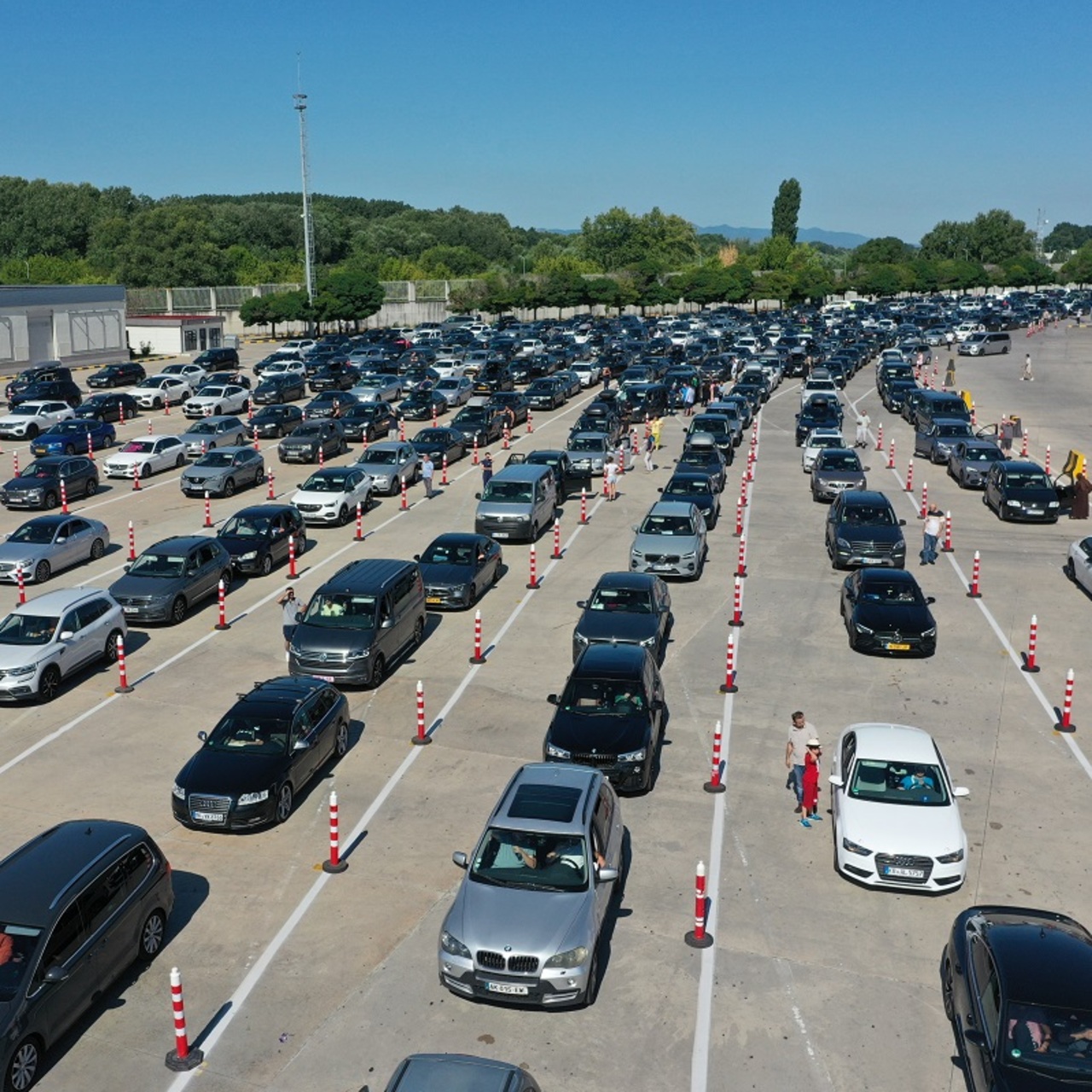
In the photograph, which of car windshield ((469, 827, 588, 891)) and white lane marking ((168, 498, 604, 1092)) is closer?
white lane marking ((168, 498, 604, 1092))

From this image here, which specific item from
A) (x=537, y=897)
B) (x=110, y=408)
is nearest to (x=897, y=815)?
(x=537, y=897)

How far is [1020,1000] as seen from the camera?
934cm

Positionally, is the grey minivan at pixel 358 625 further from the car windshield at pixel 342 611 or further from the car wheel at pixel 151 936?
the car wheel at pixel 151 936

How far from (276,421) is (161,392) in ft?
36.3

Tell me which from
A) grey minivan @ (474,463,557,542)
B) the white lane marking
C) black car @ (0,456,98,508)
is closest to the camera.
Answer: the white lane marking

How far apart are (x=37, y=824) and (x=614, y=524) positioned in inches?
793

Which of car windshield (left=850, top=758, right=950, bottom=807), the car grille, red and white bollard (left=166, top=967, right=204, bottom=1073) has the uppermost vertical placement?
car windshield (left=850, top=758, right=950, bottom=807)

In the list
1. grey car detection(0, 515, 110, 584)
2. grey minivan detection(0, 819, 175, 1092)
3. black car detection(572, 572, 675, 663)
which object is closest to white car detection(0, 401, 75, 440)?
grey car detection(0, 515, 110, 584)

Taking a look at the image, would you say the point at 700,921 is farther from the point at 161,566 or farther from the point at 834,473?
the point at 834,473

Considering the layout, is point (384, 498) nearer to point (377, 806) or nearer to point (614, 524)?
point (614, 524)

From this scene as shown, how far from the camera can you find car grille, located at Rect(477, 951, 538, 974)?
424 inches

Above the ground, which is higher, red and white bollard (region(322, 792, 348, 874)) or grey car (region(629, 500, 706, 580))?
grey car (region(629, 500, 706, 580))

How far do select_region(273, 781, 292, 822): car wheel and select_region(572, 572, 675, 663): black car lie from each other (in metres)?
6.26

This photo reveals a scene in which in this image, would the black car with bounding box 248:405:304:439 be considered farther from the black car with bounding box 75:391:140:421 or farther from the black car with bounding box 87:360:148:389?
the black car with bounding box 87:360:148:389
